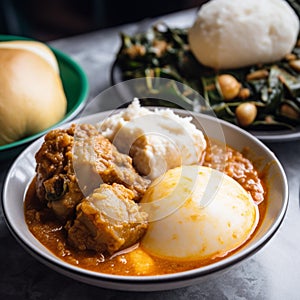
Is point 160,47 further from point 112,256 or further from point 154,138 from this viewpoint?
point 112,256

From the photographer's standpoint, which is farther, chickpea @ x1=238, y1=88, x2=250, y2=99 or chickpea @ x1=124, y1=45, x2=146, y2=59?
chickpea @ x1=124, y1=45, x2=146, y2=59

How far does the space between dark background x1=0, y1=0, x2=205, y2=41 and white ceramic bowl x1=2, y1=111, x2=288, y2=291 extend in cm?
262

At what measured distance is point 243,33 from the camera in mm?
2195

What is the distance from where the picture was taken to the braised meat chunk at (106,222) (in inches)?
48.1

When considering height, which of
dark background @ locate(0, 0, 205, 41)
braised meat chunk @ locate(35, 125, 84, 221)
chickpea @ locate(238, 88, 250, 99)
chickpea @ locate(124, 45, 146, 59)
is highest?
braised meat chunk @ locate(35, 125, 84, 221)

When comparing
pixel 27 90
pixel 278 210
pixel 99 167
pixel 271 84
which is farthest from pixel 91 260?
pixel 271 84

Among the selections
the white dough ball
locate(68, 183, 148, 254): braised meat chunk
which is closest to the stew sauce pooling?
locate(68, 183, 148, 254): braised meat chunk

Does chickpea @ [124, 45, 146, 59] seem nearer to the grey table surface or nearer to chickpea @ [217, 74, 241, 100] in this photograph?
chickpea @ [217, 74, 241, 100]

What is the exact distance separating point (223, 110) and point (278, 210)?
0.84m

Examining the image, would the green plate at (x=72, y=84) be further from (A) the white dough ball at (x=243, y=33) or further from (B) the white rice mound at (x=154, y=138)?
(A) the white dough ball at (x=243, y=33)

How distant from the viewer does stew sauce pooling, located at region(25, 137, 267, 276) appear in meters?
1.23

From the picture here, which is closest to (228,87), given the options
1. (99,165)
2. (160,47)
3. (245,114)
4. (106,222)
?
(245,114)

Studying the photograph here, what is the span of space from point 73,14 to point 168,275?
12.7 ft

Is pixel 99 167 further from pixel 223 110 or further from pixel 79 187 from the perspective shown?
pixel 223 110
